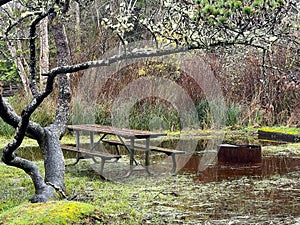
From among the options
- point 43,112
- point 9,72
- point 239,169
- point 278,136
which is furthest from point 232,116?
point 9,72

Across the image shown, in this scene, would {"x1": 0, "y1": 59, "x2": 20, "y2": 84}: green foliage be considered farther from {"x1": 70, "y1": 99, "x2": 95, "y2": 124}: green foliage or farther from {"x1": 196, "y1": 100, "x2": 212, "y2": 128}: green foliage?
{"x1": 196, "y1": 100, "x2": 212, "y2": 128}: green foliage

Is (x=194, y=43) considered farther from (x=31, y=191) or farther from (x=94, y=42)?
(x=94, y=42)

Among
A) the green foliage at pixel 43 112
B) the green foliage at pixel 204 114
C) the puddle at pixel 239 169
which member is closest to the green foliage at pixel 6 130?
the green foliage at pixel 43 112

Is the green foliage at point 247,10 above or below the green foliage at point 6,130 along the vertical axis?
above

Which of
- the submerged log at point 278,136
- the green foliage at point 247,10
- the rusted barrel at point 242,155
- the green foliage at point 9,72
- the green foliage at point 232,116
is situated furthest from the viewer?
the green foliage at point 9,72

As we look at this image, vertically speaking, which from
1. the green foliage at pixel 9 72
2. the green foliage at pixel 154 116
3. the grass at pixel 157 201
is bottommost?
the grass at pixel 157 201

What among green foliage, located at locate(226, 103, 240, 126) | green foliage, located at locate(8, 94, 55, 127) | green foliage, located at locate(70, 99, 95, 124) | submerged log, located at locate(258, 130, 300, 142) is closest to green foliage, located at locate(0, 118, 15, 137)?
green foliage, located at locate(8, 94, 55, 127)

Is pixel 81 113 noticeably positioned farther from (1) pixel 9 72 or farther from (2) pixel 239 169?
(1) pixel 9 72

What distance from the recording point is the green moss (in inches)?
182

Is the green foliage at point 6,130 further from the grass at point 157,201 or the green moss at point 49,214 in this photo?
the green moss at point 49,214

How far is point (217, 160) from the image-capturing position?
9594 mm

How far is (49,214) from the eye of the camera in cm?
470

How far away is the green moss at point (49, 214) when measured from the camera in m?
4.61

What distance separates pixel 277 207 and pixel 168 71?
9.81 metres
